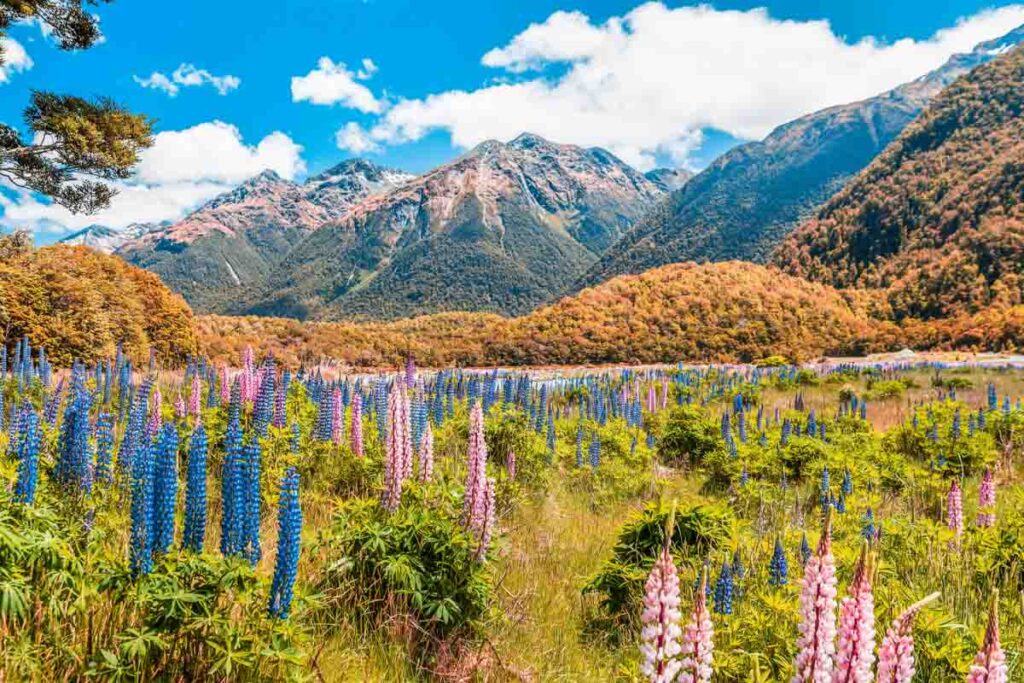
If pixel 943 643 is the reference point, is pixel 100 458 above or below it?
above

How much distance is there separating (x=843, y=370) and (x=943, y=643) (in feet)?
71.9

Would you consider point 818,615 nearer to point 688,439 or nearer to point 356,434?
point 356,434

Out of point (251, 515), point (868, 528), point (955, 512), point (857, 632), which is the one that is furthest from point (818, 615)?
point (955, 512)

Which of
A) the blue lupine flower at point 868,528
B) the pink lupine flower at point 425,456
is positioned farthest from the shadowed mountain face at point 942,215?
the pink lupine flower at point 425,456

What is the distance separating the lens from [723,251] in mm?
145125

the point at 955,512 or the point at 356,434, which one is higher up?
the point at 356,434

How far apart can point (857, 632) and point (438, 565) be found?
2.74 meters

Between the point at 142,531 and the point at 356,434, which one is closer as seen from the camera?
the point at 142,531

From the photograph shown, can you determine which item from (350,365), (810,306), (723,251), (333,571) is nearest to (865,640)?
(333,571)

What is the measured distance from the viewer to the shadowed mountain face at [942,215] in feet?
138

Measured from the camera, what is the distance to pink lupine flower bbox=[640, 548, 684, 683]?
6.01 ft

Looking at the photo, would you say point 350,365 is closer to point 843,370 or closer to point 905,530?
point 843,370

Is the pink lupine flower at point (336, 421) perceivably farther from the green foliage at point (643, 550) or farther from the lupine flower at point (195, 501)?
the lupine flower at point (195, 501)

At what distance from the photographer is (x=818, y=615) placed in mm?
1914
